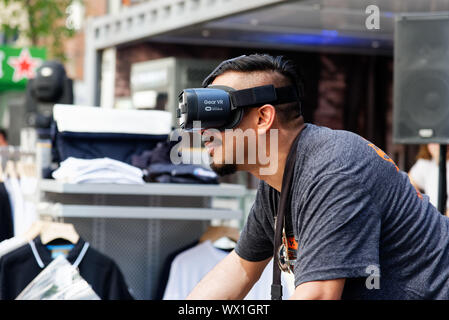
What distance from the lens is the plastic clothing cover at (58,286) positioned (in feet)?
10.3

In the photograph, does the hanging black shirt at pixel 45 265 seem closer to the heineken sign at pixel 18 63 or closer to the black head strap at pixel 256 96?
the black head strap at pixel 256 96

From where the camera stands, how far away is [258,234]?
Answer: 2.04m

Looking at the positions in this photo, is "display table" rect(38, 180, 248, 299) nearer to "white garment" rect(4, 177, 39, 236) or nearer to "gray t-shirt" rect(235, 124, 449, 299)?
"white garment" rect(4, 177, 39, 236)

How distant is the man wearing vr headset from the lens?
152 centimetres

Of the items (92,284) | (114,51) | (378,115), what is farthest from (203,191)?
(378,115)

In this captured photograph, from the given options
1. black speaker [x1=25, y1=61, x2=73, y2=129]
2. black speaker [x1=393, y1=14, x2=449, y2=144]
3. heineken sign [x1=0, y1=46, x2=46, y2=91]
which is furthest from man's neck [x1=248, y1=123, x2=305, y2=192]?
heineken sign [x1=0, y1=46, x2=46, y2=91]

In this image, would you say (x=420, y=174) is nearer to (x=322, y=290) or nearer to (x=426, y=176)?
(x=426, y=176)

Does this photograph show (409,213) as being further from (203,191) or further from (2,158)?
(2,158)

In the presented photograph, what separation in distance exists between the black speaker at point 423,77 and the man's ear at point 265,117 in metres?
2.72

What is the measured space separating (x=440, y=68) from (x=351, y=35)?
231 inches

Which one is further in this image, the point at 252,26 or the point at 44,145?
the point at 252,26

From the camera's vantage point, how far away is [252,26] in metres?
9.16

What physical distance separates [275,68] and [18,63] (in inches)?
446

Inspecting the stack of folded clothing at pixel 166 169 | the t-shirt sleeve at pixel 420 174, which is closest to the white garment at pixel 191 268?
the stack of folded clothing at pixel 166 169
